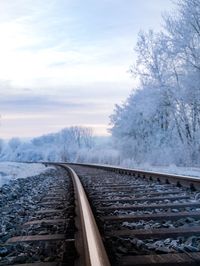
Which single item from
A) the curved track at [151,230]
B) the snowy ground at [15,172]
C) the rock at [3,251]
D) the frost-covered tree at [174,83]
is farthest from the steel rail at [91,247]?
the frost-covered tree at [174,83]

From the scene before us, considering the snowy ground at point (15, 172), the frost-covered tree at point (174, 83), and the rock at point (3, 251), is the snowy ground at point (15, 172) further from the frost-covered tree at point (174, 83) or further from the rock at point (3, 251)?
the rock at point (3, 251)

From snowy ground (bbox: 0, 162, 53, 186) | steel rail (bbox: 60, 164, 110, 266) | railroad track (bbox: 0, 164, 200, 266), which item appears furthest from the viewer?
snowy ground (bbox: 0, 162, 53, 186)

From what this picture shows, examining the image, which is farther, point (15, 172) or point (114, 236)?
point (15, 172)

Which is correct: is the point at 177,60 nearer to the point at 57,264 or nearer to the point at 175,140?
the point at 175,140

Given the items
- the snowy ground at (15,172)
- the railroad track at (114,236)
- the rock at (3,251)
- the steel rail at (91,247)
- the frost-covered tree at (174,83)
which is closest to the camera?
the steel rail at (91,247)

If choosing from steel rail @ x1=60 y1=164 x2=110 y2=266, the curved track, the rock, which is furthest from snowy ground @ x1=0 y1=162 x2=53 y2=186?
steel rail @ x1=60 y1=164 x2=110 y2=266

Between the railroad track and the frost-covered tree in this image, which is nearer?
the railroad track

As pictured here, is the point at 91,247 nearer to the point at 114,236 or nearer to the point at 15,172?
the point at 114,236

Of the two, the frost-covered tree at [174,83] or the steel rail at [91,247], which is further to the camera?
the frost-covered tree at [174,83]

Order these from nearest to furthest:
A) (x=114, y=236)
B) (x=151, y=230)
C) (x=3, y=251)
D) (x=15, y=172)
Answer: (x=3, y=251), (x=114, y=236), (x=151, y=230), (x=15, y=172)

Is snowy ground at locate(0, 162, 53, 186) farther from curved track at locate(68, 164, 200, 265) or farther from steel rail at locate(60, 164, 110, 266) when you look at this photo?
steel rail at locate(60, 164, 110, 266)

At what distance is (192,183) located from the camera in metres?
9.59

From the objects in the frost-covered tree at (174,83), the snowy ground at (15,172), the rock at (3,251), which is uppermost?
the frost-covered tree at (174,83)

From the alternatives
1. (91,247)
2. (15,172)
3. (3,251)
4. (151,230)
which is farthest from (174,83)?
(91,247)
